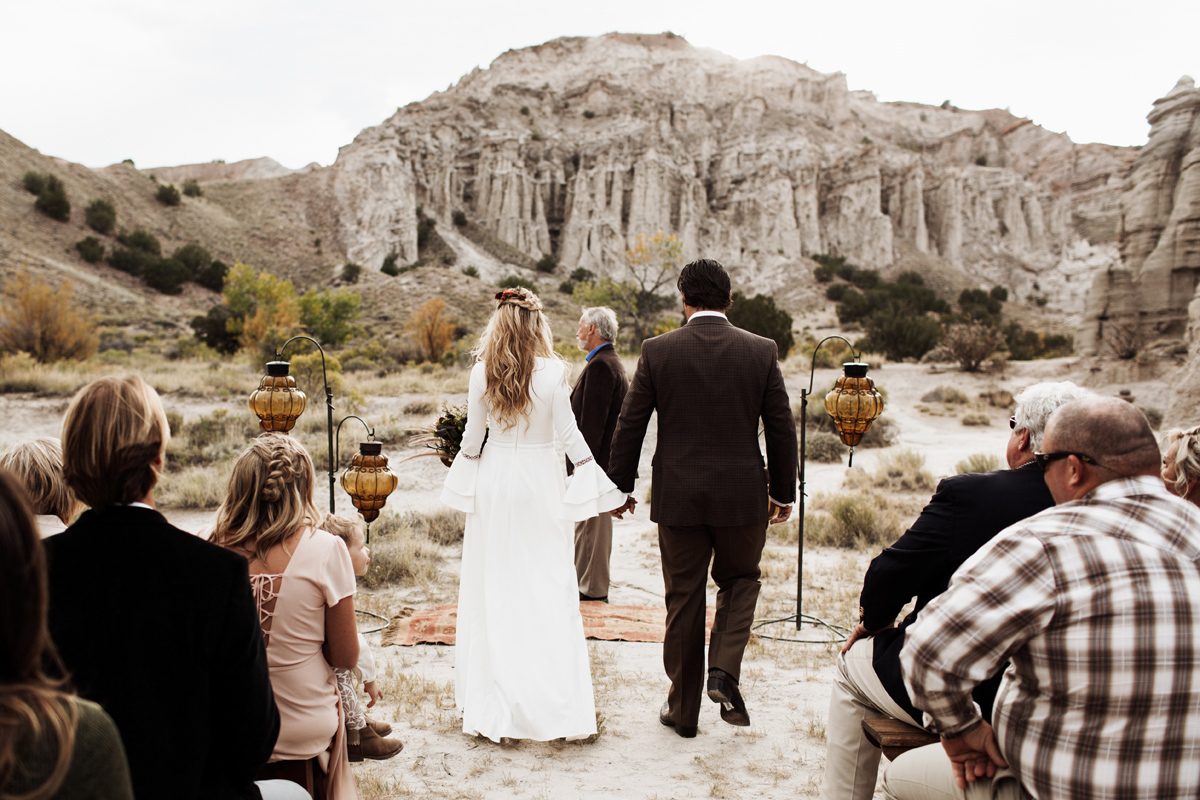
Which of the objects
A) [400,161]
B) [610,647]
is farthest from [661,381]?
[400,161]

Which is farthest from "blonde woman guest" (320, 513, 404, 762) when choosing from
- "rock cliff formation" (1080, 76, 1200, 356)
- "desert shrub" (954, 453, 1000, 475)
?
"rock cliff formation" (1080, 76, 1200, 356)

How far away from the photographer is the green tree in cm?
2731

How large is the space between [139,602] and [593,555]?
4.48 m

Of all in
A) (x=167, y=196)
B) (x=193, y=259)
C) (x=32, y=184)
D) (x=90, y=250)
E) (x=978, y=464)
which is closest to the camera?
(x=978, y=464)

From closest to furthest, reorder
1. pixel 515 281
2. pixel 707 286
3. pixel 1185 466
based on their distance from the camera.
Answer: pixel 1185 466
pixel 707 286
pixel 515 281

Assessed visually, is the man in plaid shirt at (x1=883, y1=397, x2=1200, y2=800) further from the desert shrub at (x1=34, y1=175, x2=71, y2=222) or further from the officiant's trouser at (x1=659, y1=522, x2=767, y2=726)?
the desert shrub at (x1=34, y1=175, x2=71, y2=222)

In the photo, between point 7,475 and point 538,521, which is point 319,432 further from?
point 7,475

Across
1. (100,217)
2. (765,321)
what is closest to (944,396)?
(765,321)

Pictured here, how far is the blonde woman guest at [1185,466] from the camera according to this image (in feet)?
8.40

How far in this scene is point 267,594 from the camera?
91.5 inches

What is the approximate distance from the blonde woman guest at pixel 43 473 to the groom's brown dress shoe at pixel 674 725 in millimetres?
2753

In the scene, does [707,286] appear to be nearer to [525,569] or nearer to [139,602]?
[525,569]

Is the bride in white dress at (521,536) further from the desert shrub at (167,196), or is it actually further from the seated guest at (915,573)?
the desert shrub at (167,196)

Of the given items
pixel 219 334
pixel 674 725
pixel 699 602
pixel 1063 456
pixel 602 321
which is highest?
pixel 602 321
